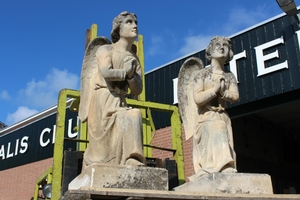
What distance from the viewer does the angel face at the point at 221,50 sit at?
492cm

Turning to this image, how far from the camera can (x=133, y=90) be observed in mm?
4430

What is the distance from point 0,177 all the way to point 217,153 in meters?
15.6

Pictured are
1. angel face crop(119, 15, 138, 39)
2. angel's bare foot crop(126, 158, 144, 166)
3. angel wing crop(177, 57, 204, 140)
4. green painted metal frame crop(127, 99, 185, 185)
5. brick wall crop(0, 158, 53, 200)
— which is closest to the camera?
angel's bare foot crop(126, 158, 144, 166)

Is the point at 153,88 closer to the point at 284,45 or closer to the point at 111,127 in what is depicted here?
the point at 284,45

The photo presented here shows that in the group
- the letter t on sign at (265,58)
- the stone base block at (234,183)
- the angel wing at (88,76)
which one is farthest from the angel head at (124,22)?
the letter t on sign at (265,58)

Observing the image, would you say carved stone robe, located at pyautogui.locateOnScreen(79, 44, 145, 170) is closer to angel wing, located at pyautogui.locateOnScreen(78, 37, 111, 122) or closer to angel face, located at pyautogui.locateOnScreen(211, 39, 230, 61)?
→ angel wing, located at pyautogui.locateOnScreen(78, 37, 111, 122)

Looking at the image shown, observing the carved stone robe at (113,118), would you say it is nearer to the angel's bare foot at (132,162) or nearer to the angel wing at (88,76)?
the angel's bare foot at (132,162)

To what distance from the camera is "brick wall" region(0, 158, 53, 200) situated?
1556cm

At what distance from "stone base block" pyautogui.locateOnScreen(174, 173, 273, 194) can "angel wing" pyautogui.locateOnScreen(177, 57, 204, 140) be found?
34.8 inches

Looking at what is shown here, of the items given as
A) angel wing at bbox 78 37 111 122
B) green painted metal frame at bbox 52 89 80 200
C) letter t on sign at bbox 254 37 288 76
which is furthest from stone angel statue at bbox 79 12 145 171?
letter t on sign at bbox 254 37 288 76

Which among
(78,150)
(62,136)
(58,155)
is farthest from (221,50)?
(78,150)

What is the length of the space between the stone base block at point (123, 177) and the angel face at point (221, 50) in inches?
68.1

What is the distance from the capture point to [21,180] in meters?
16.4

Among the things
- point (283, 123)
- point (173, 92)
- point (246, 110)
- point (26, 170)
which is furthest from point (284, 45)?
point (26, 170)
